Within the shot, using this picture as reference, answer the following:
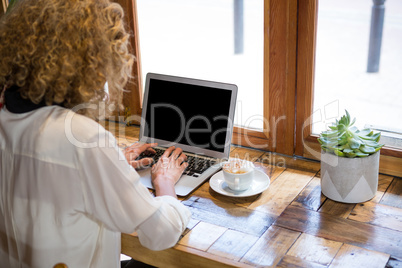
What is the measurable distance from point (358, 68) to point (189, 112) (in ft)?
1.98

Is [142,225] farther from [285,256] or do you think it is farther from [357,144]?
[357,144]

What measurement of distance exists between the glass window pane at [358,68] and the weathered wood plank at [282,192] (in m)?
0.24

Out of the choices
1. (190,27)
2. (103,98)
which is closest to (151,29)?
(190,27)

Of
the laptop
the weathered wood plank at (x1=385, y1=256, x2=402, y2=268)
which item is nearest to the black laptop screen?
the laptop

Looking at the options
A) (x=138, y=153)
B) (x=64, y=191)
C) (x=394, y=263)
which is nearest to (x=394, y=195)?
(x=394, y=263)

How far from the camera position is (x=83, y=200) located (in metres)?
1.09

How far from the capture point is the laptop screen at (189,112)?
1705 mm

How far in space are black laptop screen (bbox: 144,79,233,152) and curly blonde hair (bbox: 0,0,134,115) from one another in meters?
0.63

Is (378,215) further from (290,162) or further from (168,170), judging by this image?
(168,170)

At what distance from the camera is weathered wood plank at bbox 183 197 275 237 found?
141 centimetres

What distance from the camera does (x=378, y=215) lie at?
1443mm

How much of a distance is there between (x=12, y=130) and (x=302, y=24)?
1027 mm

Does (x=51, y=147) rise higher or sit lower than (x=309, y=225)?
higher

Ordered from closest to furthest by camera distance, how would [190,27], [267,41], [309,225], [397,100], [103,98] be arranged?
[103,98], [309,225], [397,100], [267,41], [190,27]
